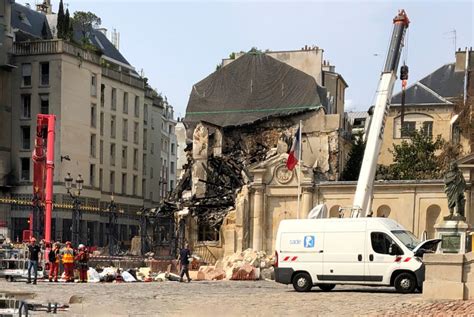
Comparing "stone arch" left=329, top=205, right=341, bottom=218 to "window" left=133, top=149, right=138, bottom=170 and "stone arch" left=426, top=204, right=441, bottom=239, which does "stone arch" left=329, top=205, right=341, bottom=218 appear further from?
"window" left=133, top=149, right=138, bottom=170

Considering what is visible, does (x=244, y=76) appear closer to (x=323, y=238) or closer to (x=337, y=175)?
(x=337, y=175)

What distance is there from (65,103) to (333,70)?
74.5ft

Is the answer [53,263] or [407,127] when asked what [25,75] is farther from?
[53,263]

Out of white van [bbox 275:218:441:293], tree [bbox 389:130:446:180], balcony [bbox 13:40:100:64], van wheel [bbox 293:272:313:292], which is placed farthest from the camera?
balcony [bbox 13:40:100:64]

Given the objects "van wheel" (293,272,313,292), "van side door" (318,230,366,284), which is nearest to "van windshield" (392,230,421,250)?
"van side door" (318,230,366,284)

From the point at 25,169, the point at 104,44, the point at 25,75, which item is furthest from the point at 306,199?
the point at 104,44

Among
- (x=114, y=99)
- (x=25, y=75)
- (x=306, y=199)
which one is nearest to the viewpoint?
(x=306, y=199)

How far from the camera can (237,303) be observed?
76.2ft

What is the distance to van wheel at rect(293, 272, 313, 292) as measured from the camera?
28.8 metres

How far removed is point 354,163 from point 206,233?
1413 cm

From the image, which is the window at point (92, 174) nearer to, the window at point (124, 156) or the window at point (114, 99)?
the window at point (114, 99)

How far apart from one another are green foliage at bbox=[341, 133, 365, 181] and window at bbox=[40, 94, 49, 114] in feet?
69.7

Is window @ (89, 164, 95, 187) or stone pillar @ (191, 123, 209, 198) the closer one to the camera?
stone pillar @ (191, 123, 209, 198)

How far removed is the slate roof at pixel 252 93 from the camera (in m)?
66.5
